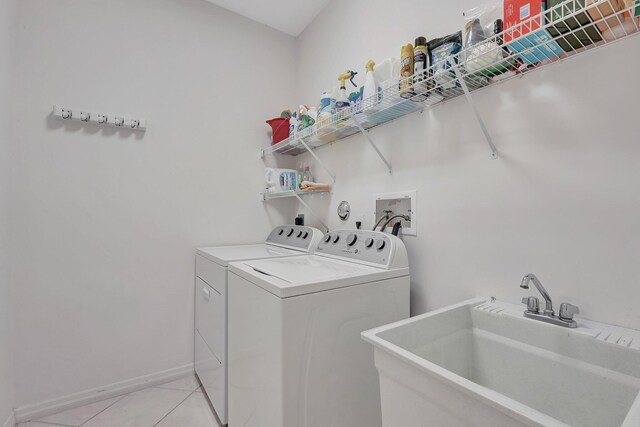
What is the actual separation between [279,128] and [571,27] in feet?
6.12

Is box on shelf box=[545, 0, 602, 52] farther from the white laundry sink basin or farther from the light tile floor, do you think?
the light tile floor

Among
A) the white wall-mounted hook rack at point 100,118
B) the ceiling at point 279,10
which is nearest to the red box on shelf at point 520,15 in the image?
the ceiling at point 279,10

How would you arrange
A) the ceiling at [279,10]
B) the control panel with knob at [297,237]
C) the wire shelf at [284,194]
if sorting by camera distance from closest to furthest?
the control panel with knob at [297,237] < the wire shelf at [284,194] < the ceiling at [279,10]

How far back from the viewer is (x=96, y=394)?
182cm

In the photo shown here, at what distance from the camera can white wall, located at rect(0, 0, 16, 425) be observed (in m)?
1.46

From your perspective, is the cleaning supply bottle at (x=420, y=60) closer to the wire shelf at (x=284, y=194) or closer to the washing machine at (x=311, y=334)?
the washing machine at (x=311, y=334)

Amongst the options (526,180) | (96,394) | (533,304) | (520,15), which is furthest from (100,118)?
(533,304)

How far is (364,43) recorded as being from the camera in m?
1.87

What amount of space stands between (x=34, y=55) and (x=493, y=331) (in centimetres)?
280

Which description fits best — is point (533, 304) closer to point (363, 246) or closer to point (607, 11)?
point (363, 246)

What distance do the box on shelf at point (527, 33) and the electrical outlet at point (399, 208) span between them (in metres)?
0.73

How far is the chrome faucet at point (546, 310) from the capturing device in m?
0.89

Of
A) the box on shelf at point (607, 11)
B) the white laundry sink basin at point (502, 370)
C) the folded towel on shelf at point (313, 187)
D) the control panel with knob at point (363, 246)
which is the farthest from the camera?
the folded towel on shelf at point (313, 187)

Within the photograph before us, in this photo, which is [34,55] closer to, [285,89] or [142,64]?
[142,64]
